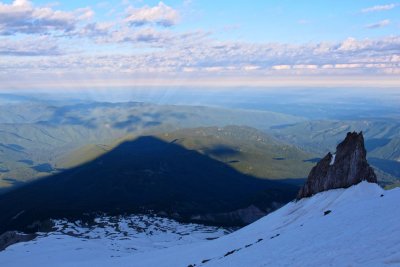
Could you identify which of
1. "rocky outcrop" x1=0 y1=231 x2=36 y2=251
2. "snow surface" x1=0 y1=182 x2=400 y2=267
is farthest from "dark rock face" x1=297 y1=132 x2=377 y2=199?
"rocky outcrop" x1=0 y1=231 x2=36 y2=251

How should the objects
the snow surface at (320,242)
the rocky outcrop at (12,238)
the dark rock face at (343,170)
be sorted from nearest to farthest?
the snow surface at (320,242) → the dark rock face at (343,170) → the rocky outcrop at (12,238)

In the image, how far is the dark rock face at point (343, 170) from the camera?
87.8m

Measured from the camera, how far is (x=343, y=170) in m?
90.8

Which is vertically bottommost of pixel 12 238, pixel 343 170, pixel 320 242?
pixel 12 238

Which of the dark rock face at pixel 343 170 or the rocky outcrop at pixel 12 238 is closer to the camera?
the dark rock face at pixel 343 170

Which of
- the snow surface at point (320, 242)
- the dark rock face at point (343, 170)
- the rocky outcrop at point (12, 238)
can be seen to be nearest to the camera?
the snow surface at point (320, 242)

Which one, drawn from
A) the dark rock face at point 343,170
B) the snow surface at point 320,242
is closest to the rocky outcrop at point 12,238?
the snow surface at point 320,242

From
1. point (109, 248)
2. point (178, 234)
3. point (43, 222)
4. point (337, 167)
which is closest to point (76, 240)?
point (109, 248)

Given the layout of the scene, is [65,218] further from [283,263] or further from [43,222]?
[283,263]

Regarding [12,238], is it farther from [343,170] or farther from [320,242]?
[320,242]

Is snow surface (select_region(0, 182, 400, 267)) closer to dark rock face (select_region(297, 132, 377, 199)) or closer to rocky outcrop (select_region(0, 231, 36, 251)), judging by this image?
dark rock face (select_region(297, 132, 377, 199))

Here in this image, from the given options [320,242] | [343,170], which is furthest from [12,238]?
[320,242]

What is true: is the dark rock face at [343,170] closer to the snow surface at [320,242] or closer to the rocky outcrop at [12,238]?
the snow surface at [320,242]

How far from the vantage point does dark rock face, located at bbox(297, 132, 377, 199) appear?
288ft
